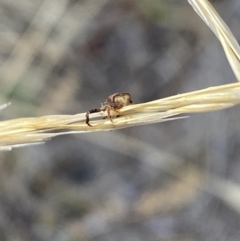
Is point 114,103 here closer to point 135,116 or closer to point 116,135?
point 135,116

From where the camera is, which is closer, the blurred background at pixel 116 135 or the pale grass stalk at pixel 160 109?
the pale grass stalk at pixel 160 109

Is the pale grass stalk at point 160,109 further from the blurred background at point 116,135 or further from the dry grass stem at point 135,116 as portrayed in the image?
the blurred background at point 116,135

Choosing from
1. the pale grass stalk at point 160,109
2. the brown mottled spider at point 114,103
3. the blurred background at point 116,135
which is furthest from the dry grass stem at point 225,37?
the blurred background at point 116,135

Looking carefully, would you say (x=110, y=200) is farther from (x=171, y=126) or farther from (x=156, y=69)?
(x=156, y=69)

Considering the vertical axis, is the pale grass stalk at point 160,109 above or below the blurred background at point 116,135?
below

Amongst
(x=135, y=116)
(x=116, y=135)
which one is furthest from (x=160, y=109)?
(x=116, y=135)

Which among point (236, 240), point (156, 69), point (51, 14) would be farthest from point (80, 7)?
point (236, 240)
